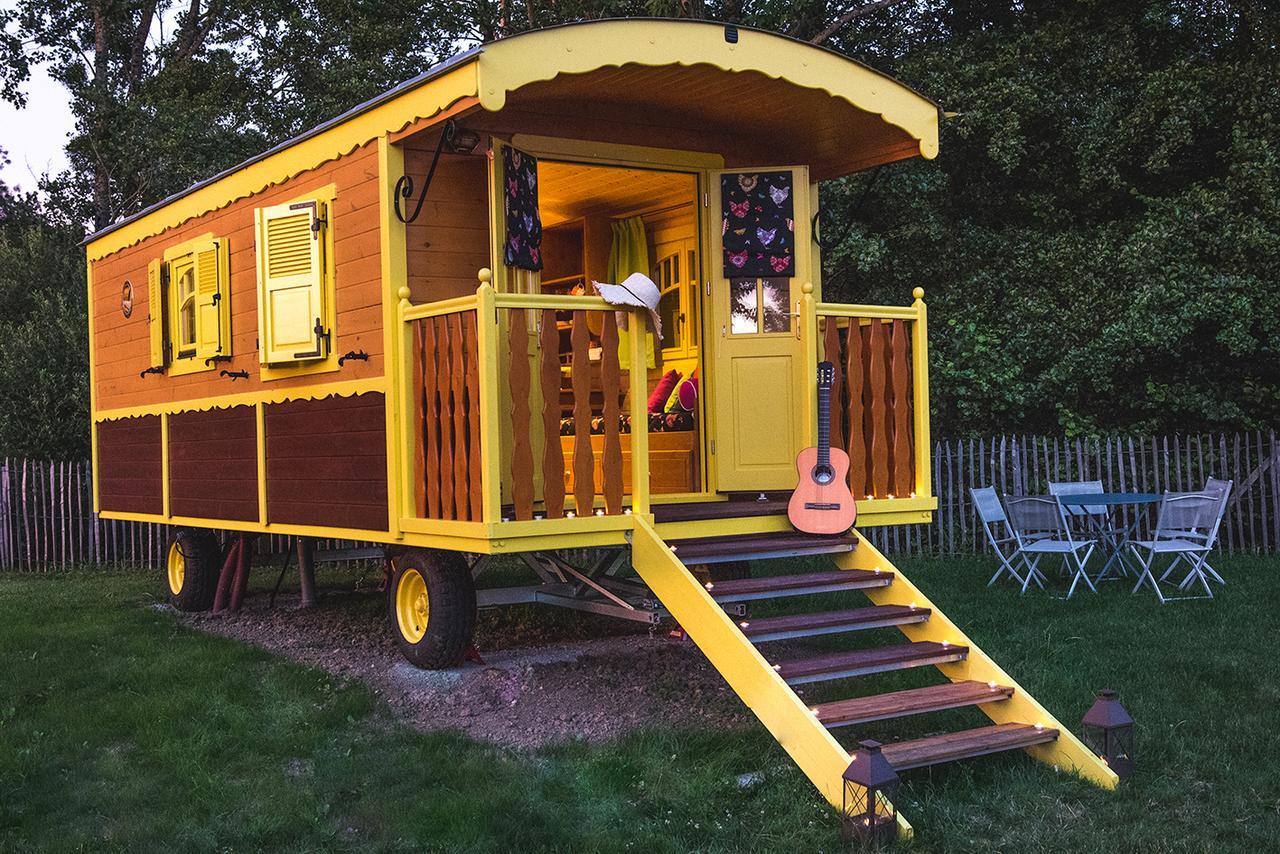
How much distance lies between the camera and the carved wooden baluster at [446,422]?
6289 mm

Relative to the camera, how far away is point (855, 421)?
700 cm

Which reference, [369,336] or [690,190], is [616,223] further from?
[369,336]

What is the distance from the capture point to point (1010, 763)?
5.37 meters

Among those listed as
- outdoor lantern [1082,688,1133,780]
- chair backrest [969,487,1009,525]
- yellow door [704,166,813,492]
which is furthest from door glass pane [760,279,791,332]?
chair backrest [969,487,1009,525]

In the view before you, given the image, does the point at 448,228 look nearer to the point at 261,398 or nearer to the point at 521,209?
the point at 521,209

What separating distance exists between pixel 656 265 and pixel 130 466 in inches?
Result: 191

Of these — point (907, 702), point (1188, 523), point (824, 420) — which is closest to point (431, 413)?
point (824, 420)

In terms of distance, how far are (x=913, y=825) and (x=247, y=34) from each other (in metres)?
18.0

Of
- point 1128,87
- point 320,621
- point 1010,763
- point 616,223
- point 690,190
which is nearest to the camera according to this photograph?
point 1010,763

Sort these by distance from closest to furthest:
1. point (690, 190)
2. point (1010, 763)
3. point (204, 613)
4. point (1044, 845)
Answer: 1. point (1044, 845)
2. point (1010, 763)
3. point (690, 190)
4. point (204, 613)

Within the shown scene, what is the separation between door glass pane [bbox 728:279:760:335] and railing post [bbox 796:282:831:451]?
351 millimetres

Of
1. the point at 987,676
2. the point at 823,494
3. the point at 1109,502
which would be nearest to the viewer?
the point at 987,676

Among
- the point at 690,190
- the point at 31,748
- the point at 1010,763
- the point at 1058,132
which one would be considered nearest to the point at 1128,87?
the point at 1058,132

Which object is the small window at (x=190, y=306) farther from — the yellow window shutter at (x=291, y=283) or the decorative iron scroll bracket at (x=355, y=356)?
the decorative iron scroll bracket at (x=355, y=356)
